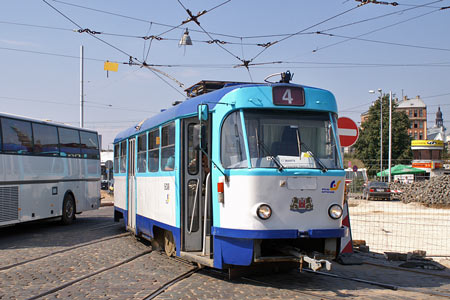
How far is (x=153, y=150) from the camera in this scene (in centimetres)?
1120

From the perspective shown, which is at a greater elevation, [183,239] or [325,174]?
[325,174]

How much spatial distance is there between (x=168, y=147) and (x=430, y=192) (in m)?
28.1

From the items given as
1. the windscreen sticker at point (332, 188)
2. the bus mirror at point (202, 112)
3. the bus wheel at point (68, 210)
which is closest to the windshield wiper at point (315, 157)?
the windscreen sticker at point (332, 188)

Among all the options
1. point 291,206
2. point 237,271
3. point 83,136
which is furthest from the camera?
point 83,136

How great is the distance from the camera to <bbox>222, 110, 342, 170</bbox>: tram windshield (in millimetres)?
7543

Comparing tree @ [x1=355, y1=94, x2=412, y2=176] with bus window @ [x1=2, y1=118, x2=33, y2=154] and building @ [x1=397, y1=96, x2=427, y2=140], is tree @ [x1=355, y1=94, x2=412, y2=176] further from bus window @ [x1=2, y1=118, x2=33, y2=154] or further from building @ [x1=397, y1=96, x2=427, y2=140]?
bus window @ [x1=2, y1=118, x2=33, y2=154]

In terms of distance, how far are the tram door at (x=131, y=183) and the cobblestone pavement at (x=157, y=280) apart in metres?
1.33

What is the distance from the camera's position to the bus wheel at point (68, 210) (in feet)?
59.4

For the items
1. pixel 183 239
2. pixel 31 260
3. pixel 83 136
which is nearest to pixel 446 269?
pixel 183 239

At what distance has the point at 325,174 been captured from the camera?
7605mm

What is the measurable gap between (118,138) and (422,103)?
413 feet

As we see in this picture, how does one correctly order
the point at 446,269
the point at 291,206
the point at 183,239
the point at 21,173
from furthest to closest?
the point at 21,173 → the point at 446,269 → the point at 183,239 → the point at 291,206

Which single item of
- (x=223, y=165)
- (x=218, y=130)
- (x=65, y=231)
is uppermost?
(x=218, y=130)

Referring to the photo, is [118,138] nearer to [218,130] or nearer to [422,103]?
[218,130]
